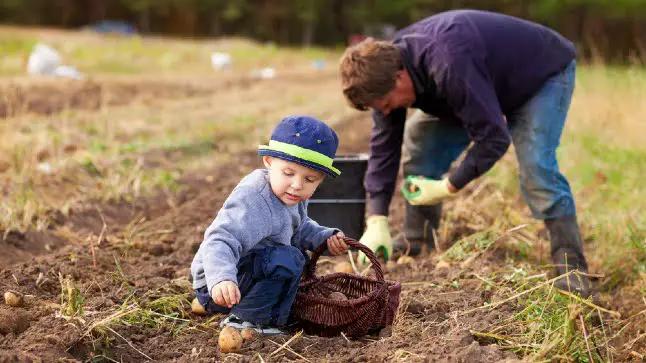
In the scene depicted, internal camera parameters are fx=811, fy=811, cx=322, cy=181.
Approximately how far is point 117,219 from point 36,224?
578mm

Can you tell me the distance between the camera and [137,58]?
55.5 feet

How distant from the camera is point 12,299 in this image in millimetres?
3051

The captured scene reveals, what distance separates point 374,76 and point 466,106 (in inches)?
17.7

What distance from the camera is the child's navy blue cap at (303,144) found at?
291 cm

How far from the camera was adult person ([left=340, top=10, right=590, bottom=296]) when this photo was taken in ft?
12.2

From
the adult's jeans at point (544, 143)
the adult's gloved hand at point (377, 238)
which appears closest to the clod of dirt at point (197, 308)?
the adult's gloved hand at point (377, 238)

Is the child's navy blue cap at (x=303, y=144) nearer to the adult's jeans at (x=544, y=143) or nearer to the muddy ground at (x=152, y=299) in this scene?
the muddy ground at (x=152, y=299)

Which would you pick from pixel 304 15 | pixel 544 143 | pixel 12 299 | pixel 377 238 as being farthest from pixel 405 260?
pixel 304 15

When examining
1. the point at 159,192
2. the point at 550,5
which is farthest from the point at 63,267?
the point at 550,5

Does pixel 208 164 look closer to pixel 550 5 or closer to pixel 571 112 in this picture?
pixel 571 112

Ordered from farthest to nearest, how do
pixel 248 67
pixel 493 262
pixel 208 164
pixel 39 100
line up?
pixel 248 67
pixel 39 100
pixel 208 164
pixel 493 262

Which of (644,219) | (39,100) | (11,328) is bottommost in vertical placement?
(39,100)

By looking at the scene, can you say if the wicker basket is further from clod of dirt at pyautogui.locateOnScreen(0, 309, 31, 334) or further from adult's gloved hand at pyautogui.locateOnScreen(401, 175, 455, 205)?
clod of dirt at pyautogui.locateOnScreen(0, 309, 31, 334)

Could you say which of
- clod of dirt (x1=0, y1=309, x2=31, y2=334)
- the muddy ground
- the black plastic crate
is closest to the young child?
the muddy ground
